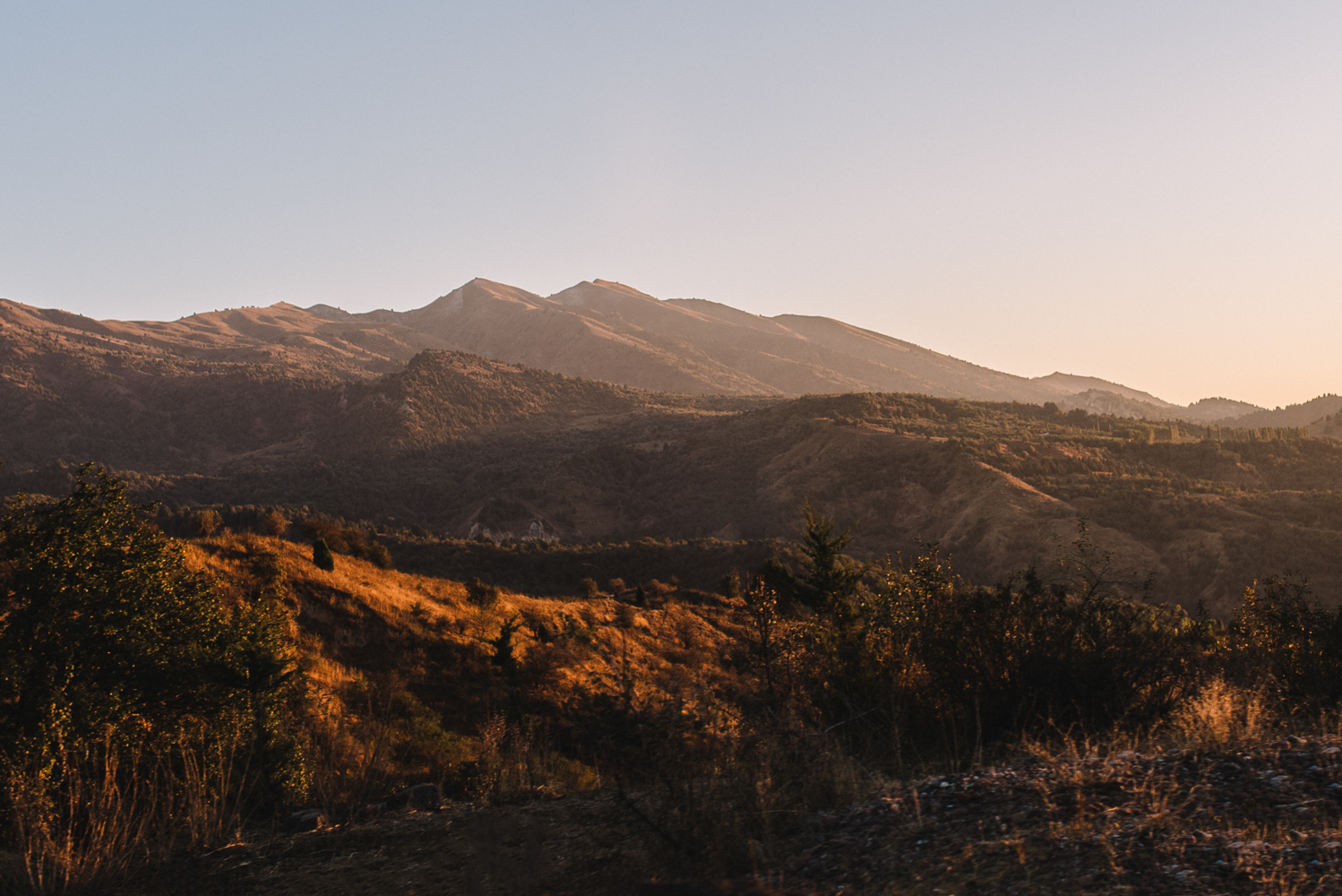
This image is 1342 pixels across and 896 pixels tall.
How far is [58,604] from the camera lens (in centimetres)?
831

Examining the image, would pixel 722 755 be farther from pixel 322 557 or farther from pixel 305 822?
pixel 322 557

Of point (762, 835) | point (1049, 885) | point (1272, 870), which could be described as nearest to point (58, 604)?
point (762, 835)

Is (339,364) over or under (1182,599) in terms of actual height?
over

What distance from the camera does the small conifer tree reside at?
26469mm

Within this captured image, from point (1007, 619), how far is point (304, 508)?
71.2 m

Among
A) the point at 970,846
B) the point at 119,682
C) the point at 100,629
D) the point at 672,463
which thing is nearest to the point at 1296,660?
the point at 970,846

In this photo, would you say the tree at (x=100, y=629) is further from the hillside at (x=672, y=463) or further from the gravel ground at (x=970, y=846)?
the hillside at (x=672, y=463)

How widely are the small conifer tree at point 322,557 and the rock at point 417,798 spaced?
807 inches

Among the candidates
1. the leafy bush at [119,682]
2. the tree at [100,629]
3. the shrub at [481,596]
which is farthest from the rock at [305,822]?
the shrub at [481,596]

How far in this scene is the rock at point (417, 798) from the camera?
7.67 meters

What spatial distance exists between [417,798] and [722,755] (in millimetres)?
3987

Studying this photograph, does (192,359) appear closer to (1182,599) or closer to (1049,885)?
(1182,599)

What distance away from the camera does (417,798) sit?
7.82 m

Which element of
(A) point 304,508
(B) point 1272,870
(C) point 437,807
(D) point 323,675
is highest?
(B) point 1272,870
